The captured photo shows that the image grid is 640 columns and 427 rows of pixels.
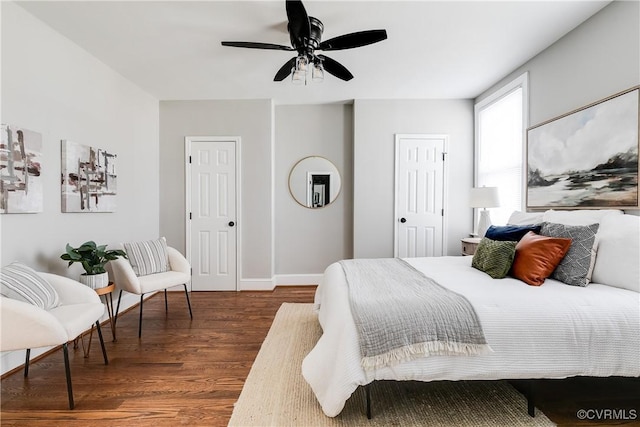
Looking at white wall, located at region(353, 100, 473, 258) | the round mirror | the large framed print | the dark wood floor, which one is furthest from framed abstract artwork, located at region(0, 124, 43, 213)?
the large framed print

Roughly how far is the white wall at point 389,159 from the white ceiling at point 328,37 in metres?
0.43

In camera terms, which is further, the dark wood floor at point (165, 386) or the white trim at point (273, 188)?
the white trim at point (273, 188)

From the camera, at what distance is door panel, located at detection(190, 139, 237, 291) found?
167 inches

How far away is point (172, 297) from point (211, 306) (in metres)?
0.78

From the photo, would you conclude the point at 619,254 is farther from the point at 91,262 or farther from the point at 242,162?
the point at 242,162

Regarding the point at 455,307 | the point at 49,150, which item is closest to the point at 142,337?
the point at 49,150

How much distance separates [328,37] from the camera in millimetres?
2650

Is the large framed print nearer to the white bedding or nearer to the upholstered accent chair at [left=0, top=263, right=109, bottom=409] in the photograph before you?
the white bedding

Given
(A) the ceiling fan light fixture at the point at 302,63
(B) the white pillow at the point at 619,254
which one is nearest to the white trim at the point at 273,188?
(A) the ceiling fan light fixture at the point at 302,63

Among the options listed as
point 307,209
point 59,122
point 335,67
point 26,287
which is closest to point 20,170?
point 59,122

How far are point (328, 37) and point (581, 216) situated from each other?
241 cm

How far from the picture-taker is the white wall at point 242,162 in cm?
424

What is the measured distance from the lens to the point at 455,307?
154 centimetres

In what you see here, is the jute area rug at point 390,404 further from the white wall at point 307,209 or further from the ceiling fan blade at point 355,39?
the white wall at point 307,209
